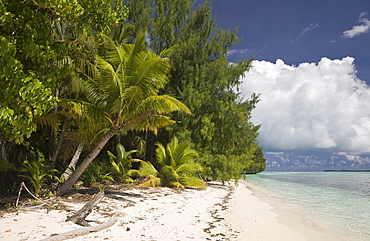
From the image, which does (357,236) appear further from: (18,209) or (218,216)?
(18,209)

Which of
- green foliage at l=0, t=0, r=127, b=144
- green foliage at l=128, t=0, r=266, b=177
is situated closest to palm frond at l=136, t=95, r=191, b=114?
green foliage at l=0, t=0, r=127, b=144

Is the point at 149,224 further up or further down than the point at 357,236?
further up

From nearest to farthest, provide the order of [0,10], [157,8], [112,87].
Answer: [0,10]
[112,87]
[157,8]

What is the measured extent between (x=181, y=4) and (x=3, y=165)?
46.3 feet

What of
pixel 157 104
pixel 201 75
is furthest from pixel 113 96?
pixel 201 75

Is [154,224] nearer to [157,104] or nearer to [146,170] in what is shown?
[157,104]

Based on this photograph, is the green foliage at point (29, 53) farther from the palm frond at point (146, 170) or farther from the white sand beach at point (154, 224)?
the palm frond at point (146, 170)

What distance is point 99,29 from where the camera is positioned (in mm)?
4355

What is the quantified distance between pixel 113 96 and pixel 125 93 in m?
0.55

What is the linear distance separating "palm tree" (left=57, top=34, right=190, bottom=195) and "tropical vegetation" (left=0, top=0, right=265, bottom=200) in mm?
34

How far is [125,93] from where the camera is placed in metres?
7.61

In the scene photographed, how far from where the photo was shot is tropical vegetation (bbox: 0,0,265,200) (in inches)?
148

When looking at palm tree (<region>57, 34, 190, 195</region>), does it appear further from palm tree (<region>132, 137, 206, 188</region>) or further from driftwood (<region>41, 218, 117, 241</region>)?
palm tree (<region>132, 137, 206, 188</region>)

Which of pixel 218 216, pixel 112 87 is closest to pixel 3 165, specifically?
pixel 112 87
